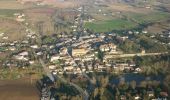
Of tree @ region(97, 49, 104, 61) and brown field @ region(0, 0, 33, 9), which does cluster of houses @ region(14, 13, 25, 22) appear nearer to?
brown field @ region(0, 0, 33, 9)

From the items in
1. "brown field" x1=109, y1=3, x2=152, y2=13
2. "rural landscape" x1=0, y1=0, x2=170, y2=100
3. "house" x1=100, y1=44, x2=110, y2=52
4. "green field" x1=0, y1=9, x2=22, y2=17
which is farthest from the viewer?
"brown field" x1=109, y1=3, x2=152, y2=13

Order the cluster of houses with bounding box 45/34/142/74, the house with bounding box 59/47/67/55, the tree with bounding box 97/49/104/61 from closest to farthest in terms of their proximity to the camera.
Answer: the cluster of houses with bounding box 45/34/142/74 → the tree with bounding box 97/49/104/61 → the house with bounding box 59/47/67/55

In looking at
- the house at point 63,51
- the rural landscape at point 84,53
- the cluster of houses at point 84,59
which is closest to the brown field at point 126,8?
the rural landscape at point 84,53

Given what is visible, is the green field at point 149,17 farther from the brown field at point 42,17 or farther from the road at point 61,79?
the road at point 61,79

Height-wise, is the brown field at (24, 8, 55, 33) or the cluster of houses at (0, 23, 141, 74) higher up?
the cluster of houses at (0, 23, 141, 74)

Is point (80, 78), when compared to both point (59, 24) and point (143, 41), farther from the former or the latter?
point (59, 24)

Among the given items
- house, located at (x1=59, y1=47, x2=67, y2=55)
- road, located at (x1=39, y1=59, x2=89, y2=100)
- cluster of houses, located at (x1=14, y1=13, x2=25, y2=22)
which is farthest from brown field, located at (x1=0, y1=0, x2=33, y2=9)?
road, located at (x1=39, y1=59, x2=89, y2=100)

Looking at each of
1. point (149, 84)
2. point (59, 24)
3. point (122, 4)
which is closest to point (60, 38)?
point (59, 24)
